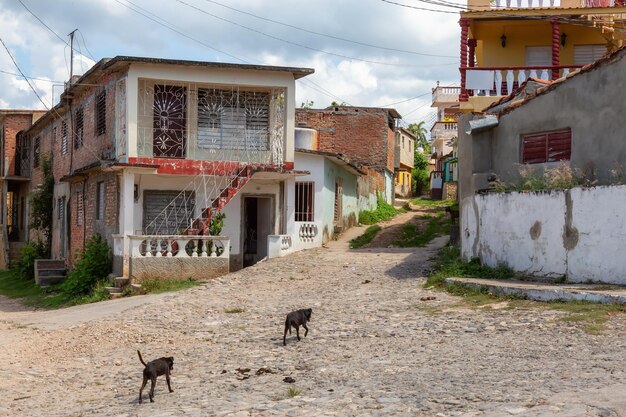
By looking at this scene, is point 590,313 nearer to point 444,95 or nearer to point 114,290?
point 114,290

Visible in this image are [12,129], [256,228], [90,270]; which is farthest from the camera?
[12,129]

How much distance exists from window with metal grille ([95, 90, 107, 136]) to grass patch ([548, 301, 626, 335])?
53.0ft

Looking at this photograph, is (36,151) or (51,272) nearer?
(51,272)

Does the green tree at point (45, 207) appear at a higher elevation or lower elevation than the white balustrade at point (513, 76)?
lower

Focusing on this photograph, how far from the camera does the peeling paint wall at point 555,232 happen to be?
14000 mm

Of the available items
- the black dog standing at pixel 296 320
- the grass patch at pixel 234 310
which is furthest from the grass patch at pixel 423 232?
the black dog standing at pixel 296 320

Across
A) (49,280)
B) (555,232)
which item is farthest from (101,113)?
(555,232)

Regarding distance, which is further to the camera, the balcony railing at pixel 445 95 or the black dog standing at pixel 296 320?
the balcony railing at pixel 445 95

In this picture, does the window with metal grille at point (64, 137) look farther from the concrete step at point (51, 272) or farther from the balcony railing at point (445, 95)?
the balcony railing at point (445, 95)

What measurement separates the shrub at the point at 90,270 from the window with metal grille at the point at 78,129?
5.41 m

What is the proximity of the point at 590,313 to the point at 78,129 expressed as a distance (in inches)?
803

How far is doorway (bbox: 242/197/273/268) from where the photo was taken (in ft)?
81.9

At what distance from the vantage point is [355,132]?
3725cm

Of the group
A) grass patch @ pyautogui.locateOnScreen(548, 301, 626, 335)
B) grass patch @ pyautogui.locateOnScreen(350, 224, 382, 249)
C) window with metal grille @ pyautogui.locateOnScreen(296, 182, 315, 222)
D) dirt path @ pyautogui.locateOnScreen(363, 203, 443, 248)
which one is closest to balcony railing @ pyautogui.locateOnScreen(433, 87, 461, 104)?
dirt path @ pyautogui.locateOnScreen(363, 203, 443, 248)
